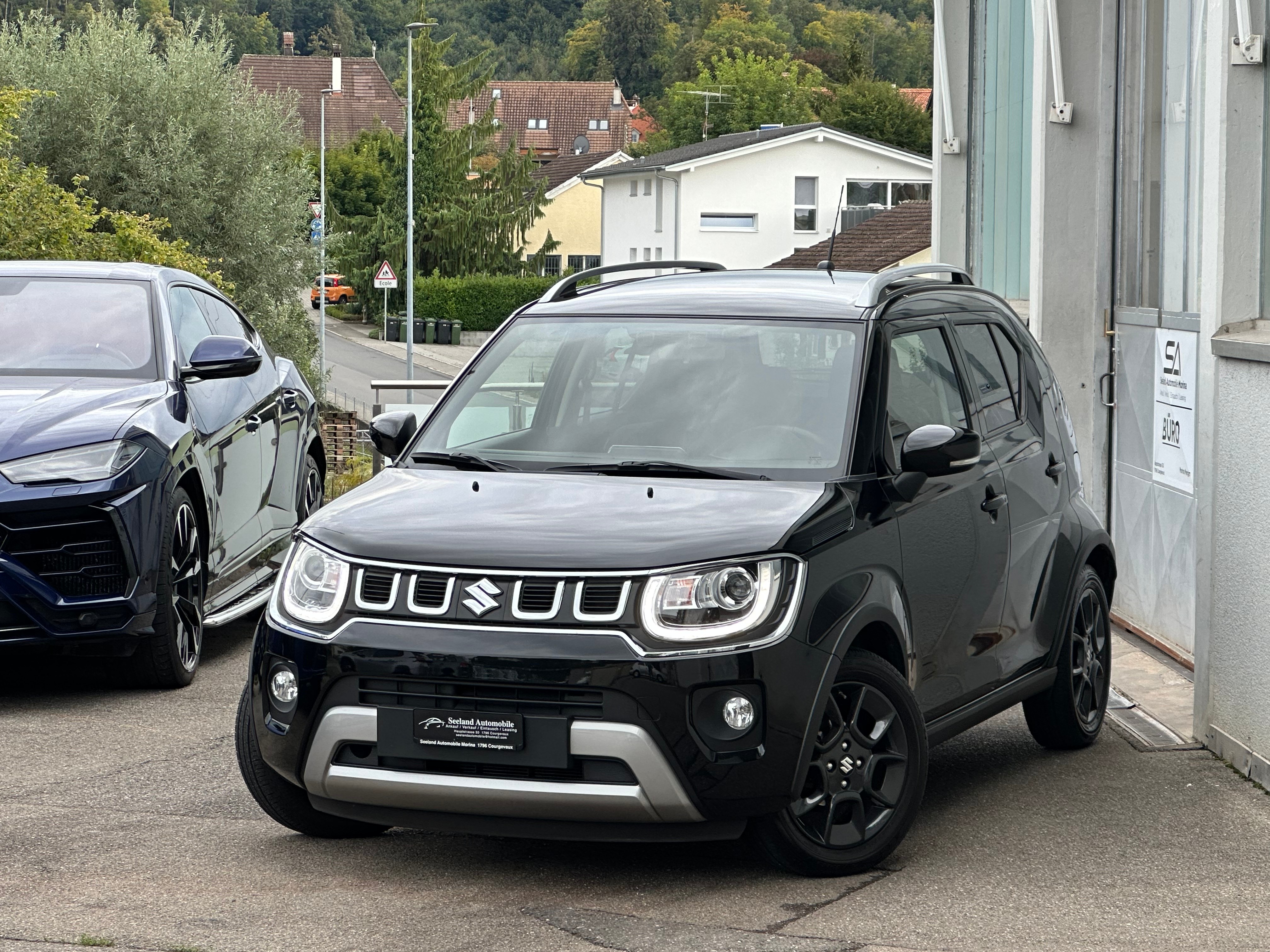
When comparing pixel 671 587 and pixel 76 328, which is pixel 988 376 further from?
pixel 76 328

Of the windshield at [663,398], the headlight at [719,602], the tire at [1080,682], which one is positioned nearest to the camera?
the headlight at [719,602]

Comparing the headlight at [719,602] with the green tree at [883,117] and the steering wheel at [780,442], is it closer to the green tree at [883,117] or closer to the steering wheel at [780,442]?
the steering wheel at [780,442]

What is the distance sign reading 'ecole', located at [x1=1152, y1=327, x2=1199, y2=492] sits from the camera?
8.91 m

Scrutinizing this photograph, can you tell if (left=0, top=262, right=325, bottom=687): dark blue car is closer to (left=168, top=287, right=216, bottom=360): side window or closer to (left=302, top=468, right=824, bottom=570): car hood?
(left=168, top=287, right=216, bottom=360): side window

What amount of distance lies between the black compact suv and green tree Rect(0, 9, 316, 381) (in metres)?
21.0

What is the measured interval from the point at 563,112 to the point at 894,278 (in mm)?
139064

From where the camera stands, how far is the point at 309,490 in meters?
10.1

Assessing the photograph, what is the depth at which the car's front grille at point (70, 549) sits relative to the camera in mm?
7047

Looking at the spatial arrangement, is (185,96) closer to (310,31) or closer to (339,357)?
(339,357)

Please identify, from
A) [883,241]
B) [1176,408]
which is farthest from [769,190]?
[1176,408]

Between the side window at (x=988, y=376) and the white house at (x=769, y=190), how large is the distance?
6267cm

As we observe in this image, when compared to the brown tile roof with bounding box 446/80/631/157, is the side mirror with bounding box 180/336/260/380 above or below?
below

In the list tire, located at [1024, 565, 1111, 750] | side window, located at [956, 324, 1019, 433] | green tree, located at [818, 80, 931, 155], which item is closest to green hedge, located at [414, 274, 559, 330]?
green tree, located at [818, 80, 931, 155]

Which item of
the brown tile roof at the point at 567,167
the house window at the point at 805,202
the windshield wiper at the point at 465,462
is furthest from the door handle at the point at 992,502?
the brown tile roof at the point at 567,167
